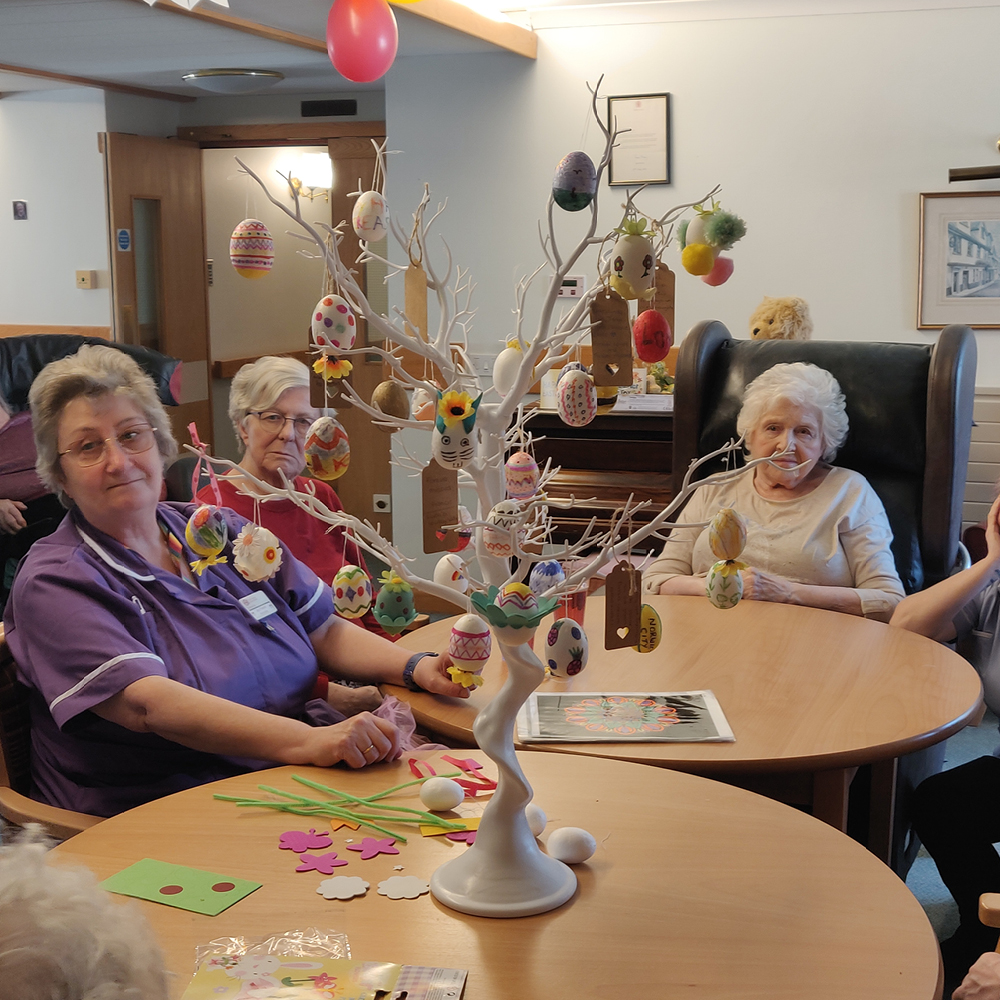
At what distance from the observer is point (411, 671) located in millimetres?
1889

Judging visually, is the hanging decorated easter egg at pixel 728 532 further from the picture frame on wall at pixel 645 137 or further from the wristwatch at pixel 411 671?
the picture frame on wall at pixel 645 137

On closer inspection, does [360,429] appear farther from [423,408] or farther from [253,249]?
[423,408]

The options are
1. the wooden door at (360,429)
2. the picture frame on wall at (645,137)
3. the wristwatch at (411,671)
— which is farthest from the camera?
the wooden door at (360,429)

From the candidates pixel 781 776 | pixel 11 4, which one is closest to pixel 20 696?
pixel 781 776

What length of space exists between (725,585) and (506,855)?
40cm

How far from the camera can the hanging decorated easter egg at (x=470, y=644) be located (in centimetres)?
126

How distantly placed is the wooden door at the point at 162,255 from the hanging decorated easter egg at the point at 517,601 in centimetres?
508

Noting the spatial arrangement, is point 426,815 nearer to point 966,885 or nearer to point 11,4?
point 966,885

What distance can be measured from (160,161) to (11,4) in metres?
2.38

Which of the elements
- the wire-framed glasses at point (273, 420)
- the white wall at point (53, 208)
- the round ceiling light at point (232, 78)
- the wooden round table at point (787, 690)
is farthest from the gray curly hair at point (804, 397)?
the white wall at point (53, 208)

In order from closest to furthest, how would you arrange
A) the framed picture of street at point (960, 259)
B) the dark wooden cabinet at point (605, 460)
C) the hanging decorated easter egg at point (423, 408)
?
the hanging decorated easter egg at point (423, 408) → the dark wooden cabinet at point (605, 460) → the framed picture of street at point (960, 259)

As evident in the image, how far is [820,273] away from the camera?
4.48 metres

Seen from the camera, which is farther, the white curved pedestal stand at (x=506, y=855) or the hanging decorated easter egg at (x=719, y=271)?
the hanging decorated easter egg at (x=719, y=271)

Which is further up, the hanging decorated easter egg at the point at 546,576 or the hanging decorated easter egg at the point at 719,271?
the hanging decorated easter egg at the point at 719,271
